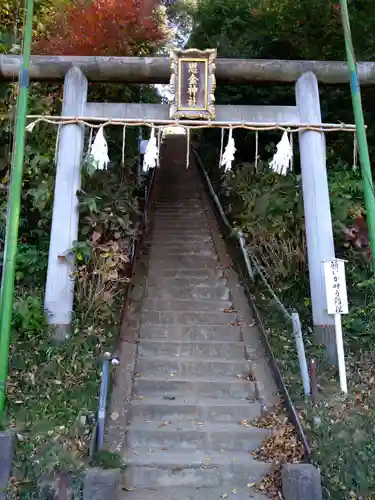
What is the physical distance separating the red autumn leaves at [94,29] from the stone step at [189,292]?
211 inches

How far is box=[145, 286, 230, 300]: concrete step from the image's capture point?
8.73 m

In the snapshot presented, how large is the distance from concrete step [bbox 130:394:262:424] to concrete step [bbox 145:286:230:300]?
2.75 metres

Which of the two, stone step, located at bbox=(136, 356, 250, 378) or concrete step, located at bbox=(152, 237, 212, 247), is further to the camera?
concrete step, located at bbox=(152, 237, 212, 247)

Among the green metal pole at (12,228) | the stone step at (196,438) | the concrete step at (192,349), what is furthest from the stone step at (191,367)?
the green metal pole at (12,228)

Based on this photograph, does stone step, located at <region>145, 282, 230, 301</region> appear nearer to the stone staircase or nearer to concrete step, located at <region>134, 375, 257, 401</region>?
the stone staircase

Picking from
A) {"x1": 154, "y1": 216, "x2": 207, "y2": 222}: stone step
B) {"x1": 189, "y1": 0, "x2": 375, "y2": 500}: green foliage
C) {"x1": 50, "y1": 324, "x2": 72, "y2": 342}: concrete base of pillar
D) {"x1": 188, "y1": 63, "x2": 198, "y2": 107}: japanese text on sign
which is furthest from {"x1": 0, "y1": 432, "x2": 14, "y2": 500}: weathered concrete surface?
{"x1": 154, "y1": 216, "x2": 207, "y2": 222}: stone step

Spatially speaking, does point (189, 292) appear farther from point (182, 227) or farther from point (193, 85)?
point (193, 85)

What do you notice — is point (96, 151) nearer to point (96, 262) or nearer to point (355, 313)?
point (96, 262)

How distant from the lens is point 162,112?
7914mm

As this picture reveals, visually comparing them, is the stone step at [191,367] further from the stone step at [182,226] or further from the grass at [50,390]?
the stone step at [182,226]

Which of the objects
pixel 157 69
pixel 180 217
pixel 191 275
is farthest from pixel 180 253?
pixel 157 69

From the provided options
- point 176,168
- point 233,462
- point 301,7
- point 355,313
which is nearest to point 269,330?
point 355,313

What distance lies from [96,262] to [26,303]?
4.07 feet

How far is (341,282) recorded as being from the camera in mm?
6320
